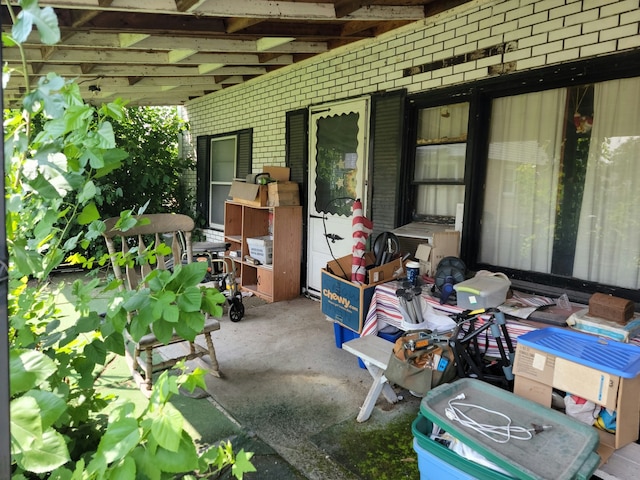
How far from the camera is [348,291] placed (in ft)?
11.6

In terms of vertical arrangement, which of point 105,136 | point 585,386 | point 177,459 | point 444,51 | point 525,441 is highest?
point 444,51

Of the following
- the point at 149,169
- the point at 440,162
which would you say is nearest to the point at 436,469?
the point at 440,162

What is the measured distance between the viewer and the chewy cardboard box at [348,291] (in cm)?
342

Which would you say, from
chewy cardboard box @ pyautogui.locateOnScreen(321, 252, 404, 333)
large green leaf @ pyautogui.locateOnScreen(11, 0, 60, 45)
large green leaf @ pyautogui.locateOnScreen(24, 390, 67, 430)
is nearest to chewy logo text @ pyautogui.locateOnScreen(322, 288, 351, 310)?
chewy cardboard box @ pyautogui.locateOnScreen(321, 252, 404, 333)

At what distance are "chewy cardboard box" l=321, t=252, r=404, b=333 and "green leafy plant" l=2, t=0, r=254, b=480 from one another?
2290 mm

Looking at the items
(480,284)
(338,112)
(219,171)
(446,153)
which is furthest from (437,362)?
(219,171)

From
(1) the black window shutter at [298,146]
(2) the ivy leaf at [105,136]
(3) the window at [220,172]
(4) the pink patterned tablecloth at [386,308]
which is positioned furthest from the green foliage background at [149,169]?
(2) the ivy leaf at [105,136]

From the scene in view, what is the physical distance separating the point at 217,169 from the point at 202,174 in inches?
17.3

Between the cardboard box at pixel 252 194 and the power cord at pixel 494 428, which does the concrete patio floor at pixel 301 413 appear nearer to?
the power cord at pixel 494 428

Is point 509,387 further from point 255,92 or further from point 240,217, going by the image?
point 255,92

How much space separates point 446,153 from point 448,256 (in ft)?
3.23

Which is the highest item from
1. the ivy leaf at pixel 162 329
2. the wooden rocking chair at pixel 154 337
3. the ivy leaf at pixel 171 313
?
the ivy leaf at pixel 171 313

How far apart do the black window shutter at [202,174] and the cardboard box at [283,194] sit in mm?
2508

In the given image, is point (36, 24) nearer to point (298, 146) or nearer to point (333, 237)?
point (333, 237)
